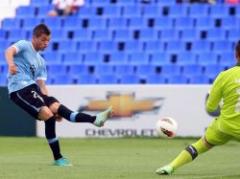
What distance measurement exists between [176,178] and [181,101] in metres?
10.9

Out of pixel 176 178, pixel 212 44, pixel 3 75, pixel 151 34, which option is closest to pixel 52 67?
pixel 3 75

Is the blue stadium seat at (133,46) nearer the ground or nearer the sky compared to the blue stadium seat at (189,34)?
nearer the ground

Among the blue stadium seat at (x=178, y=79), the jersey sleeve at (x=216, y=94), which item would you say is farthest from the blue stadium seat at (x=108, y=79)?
the jersey sleeve at (x=216, y=94)

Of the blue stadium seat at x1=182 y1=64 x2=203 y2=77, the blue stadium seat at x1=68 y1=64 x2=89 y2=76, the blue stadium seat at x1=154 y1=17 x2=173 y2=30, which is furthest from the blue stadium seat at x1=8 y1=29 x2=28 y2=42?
the blue stadium seat at x1=182 y1=64 x2=203 y2=77

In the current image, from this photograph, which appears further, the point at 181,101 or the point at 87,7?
the point at 87,7

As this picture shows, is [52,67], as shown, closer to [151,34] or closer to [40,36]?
[151,34]

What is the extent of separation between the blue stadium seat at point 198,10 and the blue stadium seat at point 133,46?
6.57ft

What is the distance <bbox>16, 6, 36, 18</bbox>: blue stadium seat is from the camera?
2884 centimetres

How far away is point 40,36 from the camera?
11875 mm

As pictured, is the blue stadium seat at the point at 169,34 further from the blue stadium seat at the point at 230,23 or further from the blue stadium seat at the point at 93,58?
the blue stadium seat at the point at 93,58

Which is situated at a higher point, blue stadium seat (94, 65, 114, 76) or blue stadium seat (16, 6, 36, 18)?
blue stadium seat (16, 6, 36, 18)

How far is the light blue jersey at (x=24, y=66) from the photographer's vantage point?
1191cm

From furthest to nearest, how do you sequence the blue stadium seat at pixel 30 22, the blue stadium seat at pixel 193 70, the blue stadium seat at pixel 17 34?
the blue stadium seat at pixel 30 22 → the blue stadium seat at pixel 17 34 → the blue stadium seat at pixel 193 70

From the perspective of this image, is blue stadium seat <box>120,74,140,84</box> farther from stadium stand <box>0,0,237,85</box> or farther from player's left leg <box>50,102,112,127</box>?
player's left leg <box>50,102,112,127</box>
